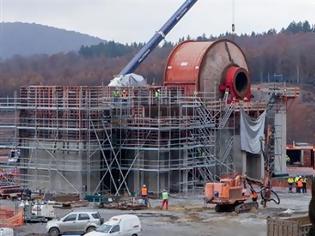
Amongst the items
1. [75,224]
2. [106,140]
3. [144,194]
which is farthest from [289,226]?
[106,140]

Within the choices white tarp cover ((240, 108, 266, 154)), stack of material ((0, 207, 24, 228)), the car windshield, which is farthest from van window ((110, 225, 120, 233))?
white tarp cover ((240, 108, 266, 154))

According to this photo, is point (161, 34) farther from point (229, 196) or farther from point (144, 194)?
point (229, 196)

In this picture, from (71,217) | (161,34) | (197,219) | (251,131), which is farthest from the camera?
(161,34)

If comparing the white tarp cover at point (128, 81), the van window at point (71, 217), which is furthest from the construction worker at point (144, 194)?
the white tarp cover at point (128, 81)

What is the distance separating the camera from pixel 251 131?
51562 mm

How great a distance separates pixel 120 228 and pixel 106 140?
15.0 meters

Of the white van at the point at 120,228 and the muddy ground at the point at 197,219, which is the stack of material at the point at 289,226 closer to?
the muddy ground at the point at 197,219

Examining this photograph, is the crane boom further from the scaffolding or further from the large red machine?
the scaffolding

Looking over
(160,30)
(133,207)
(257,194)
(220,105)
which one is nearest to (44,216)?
(133,207)

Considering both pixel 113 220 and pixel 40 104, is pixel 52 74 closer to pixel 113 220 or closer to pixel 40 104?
pixel 40 104

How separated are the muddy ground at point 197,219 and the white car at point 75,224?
2.19ft

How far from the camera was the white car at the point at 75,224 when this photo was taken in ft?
105

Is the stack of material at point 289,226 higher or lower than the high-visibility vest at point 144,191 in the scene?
lower

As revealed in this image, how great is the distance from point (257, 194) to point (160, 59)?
143 meters
